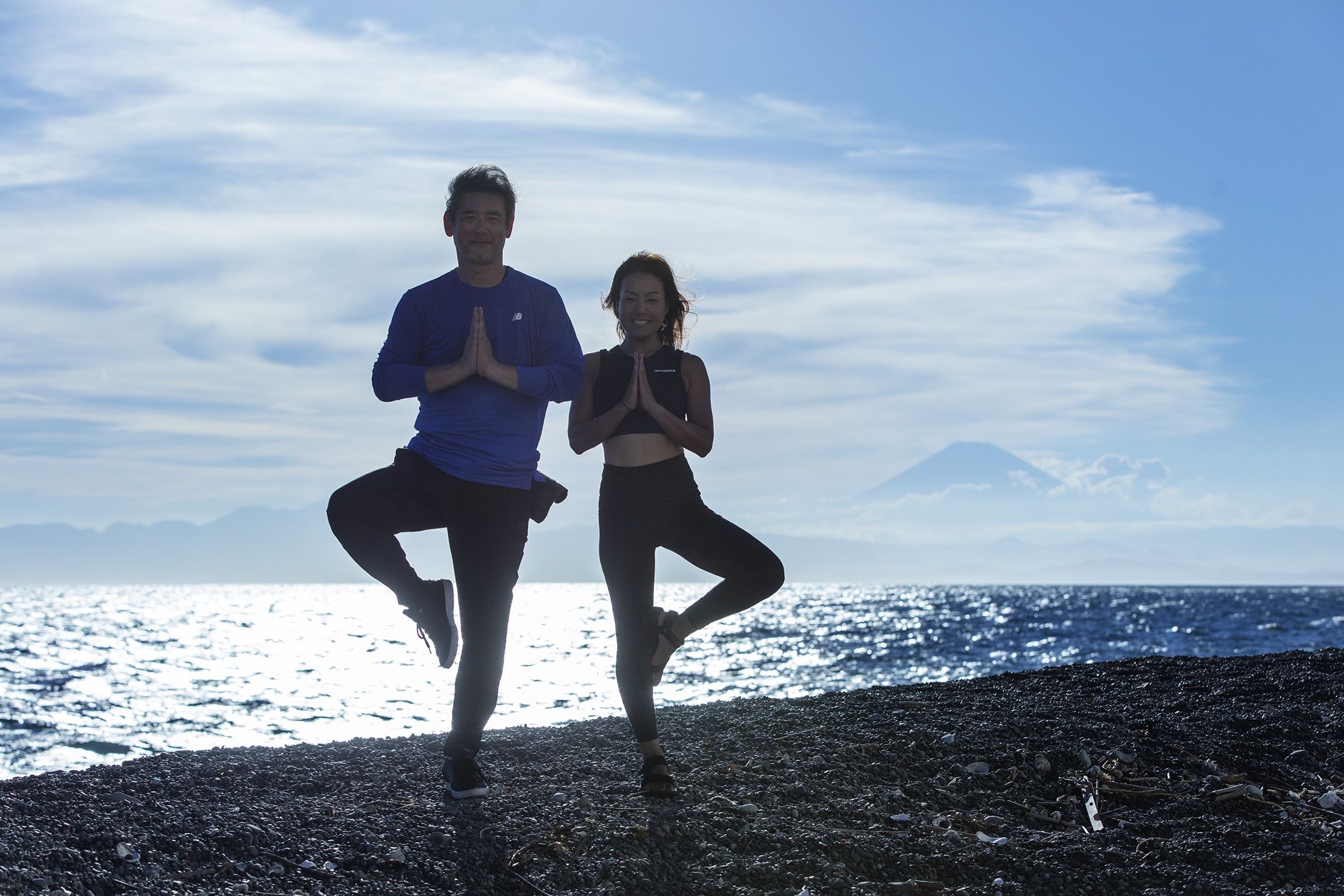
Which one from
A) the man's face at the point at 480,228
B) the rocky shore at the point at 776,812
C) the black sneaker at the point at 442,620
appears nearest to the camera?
the rocky shore at the point at 776,812

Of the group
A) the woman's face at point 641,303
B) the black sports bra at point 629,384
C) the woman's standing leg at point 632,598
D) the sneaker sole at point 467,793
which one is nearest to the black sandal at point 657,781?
the woman's standing leg at point 632,598

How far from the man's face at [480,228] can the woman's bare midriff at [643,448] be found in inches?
44.0

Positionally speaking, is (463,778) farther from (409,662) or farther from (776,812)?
(409,662)

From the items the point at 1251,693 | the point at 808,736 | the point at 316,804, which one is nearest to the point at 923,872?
the point at 808,736

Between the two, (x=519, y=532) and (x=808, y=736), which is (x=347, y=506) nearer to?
(x=519, y=532)

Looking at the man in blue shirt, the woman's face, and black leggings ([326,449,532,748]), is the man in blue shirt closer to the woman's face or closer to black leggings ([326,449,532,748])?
black leggings ([326,449,532,748])

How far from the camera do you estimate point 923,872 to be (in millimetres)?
3967

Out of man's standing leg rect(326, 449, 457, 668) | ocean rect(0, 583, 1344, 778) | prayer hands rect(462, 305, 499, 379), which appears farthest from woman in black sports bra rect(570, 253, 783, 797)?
ocean rect(0, 583, 1344, 778)

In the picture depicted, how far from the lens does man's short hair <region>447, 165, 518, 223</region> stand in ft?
16.7

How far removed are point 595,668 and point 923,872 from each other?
2325 centimetres

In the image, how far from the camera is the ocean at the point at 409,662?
17.4m

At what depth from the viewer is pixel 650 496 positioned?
5.20m

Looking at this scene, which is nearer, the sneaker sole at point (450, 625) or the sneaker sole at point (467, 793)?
the sneaker sole at point (450, 625)

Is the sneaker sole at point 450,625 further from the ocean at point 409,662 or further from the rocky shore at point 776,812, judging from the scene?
the ocean at point 409,662
